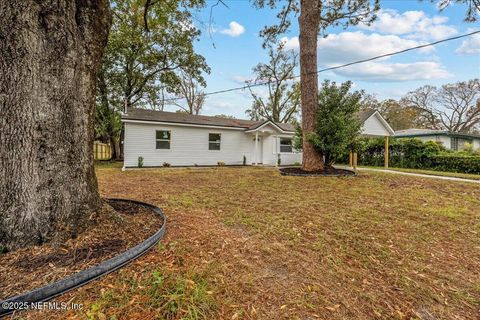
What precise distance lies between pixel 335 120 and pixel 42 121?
8712mm

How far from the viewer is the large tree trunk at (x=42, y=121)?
2.05m

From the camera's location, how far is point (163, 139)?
13266 mm

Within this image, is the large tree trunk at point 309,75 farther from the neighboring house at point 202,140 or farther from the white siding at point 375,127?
the white siding at point 375,127

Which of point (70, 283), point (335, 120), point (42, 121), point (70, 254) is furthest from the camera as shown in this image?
point (335, 120)

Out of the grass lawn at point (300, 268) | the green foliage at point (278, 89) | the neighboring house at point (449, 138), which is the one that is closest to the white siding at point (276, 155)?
the green foliage at point (278, 89)

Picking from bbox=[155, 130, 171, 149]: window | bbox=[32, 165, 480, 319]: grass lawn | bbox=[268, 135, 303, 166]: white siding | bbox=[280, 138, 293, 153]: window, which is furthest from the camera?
bbox=[280, 138, 293, 153]: window

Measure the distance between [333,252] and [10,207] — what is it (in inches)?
126

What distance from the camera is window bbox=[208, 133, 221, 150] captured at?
14.7 meters

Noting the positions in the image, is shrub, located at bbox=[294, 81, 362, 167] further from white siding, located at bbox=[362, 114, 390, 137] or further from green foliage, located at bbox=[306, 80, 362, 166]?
white siding, located at bbox=[362, 114, 390, 137]

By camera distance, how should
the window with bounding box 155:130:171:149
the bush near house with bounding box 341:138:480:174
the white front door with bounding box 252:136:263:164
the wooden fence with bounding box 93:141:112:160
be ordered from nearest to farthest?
1. the bush near house with bounding box 341:138:480:174
2. the window with bounding box 155:130:171:149
3. the white front door with bounding box 252:136:263:164
4. the wooden fence with bounding box 93:141:112:160

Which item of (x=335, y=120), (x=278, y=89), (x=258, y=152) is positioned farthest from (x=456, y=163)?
(x=278, y=89)

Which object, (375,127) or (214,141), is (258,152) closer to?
(214,141)

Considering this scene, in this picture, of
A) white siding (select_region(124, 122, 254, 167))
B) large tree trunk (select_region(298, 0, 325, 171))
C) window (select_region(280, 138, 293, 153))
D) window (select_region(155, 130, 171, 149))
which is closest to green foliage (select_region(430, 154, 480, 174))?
window (select_region(280, 138, 293, 153))

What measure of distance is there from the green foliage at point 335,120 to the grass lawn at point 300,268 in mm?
4943
